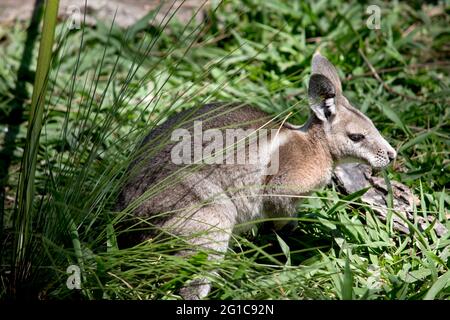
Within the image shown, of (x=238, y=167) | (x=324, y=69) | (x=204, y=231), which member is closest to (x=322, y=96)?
(x=324, y=69)

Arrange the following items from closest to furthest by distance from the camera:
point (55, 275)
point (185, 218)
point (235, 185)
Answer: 1. point (55, 275)
2. point (185, 218)
3. point (235, 185)

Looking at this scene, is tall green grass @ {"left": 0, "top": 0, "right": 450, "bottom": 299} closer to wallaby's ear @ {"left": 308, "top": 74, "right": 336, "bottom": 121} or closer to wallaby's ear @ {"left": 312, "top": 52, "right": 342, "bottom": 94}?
wallaby's ear @ {"left": 308, "top": 74, "right": 336, "bottom": 121}

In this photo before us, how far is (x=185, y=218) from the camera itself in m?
4.20

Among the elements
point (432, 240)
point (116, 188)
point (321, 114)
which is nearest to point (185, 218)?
point (116, 188)

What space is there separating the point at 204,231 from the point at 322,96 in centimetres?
121

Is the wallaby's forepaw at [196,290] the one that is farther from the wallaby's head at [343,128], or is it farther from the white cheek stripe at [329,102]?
the white cheek stripe at [329,102]

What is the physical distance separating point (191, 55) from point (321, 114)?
245 cm

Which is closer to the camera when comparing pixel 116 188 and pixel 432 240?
pixel 116 188

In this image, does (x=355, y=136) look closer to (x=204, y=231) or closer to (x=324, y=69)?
(x=324, y=69)

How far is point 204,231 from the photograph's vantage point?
4102mm

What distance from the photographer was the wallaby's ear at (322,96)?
4.64 meters

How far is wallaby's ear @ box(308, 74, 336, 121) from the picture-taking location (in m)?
4.64

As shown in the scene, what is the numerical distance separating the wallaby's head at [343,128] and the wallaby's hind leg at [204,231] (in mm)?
817

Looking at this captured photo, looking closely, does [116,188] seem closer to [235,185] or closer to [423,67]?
[235,185]
